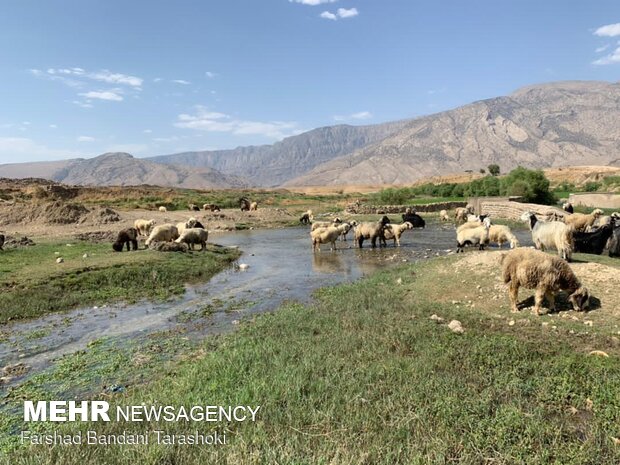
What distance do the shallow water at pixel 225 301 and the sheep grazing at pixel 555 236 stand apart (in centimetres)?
562

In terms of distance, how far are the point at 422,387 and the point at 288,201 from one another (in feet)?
216

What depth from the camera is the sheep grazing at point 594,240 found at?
16812 mm

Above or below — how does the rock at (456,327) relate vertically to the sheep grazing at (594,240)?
below

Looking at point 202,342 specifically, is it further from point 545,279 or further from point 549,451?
point 545,279

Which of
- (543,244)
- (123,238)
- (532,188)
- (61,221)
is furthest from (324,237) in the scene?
(532,188)

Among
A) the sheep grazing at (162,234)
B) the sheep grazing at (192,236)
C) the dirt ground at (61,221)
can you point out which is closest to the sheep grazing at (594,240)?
the sheep grazing at (192,236)

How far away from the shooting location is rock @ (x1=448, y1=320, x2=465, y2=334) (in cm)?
898

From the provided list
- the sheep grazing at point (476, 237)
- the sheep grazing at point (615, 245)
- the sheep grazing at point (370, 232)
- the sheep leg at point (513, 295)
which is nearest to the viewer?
the sheep leg at point (513, 295)

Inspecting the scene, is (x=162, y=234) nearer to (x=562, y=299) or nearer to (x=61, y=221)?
(x=61, y=221)

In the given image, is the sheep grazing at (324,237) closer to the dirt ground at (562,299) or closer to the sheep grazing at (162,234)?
the sheep grazing at (162,234)

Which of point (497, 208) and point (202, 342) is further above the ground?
point (497, 208)

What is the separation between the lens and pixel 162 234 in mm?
23094

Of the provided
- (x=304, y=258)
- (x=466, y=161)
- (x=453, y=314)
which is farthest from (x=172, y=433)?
(x=466, y=161)

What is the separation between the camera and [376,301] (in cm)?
1195
